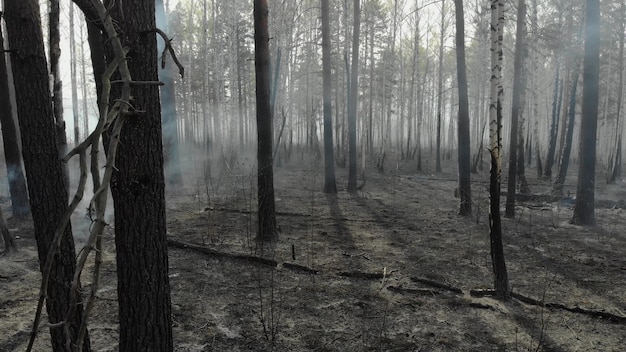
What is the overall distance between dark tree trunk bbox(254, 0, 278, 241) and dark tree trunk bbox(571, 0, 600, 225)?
6644 millimetres

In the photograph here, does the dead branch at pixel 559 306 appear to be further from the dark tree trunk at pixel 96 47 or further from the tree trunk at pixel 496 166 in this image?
the dark tree trunk at pixel 96 47

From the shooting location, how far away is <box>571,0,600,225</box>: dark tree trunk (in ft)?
26.7

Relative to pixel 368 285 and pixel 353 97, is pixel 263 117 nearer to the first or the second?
pixel 368 285

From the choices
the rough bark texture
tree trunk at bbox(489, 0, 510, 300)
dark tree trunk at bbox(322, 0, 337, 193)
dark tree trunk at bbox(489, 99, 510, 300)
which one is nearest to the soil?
dark tree trunk at bbox(489, 99, 510, 300)

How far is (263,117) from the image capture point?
6625mm

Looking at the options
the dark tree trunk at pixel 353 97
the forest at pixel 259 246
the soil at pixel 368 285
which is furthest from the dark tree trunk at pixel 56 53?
the dark tree trunk at pixel 353 97

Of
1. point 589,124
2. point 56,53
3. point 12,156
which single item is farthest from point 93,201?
point 589,124

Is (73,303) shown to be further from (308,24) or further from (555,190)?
(308,24)

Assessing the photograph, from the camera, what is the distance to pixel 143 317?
85.4 inches

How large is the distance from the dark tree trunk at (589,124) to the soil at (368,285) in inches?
18.7

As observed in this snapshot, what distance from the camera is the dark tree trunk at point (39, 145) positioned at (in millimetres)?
2580

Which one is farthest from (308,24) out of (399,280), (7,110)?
(399,280)

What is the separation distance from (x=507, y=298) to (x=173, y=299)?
12.5 feet

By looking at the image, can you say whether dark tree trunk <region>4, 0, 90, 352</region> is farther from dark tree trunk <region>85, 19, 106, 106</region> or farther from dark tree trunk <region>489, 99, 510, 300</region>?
dark tree trunk <region>489, 99, 510, 300</region>
